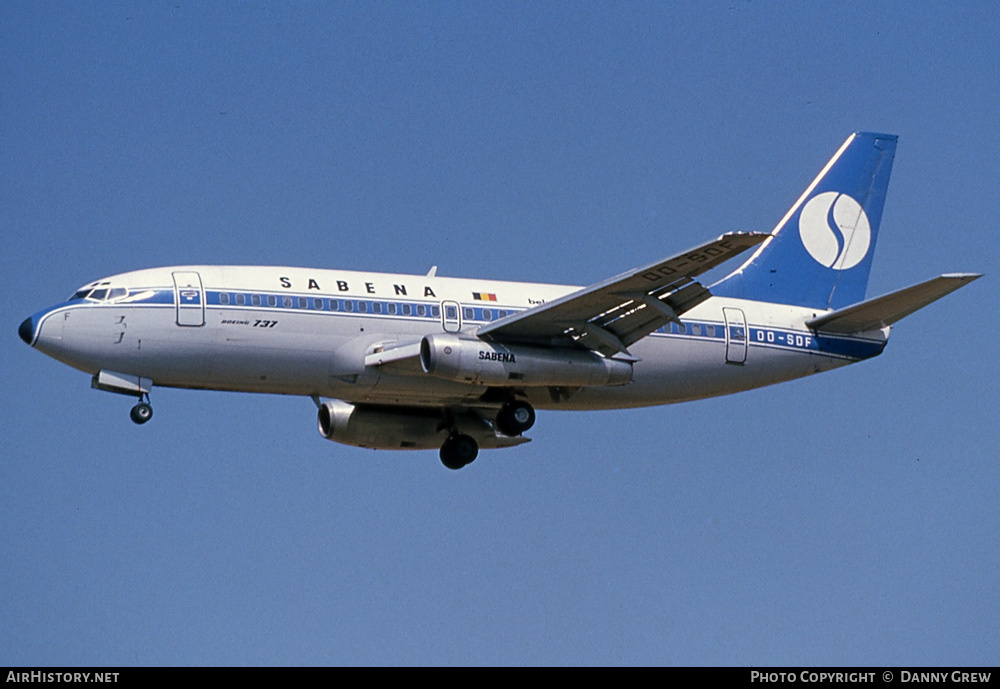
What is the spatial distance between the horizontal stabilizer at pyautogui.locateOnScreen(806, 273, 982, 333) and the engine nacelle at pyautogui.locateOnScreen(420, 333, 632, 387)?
22.6 feet

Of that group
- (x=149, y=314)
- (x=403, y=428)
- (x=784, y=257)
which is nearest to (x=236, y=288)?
(x=149, y=314)

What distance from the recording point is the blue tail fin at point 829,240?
4703 centimetres

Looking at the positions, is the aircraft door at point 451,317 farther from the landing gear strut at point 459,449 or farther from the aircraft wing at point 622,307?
the landing gear strut at point 459,449

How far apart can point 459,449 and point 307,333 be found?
6974mm

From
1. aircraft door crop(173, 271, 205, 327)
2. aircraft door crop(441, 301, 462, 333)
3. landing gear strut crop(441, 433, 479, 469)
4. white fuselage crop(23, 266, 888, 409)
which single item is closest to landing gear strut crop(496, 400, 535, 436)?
white fuselage crop(23, 266, 888, 409)

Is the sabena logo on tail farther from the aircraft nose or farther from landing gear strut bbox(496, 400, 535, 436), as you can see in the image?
the aircraft nose

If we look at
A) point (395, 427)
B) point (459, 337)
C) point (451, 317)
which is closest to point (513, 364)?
point (459, 337)

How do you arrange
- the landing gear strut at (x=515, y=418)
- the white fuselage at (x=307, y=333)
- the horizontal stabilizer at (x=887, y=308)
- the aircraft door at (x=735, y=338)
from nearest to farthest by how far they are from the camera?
1. the white fuselage at (x=307, y=333)
2. the horizontal stabilizer at (x=887, y=308)
3. the landing gear strut at (x=515, y=418)
4. the aircraft door at (x=735, y=338)

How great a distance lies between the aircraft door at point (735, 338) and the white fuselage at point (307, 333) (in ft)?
0.52

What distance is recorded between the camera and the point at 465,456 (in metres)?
45.1

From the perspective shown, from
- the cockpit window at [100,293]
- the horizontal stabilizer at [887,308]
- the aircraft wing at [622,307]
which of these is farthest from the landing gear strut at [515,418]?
the cockpit window at [100,293]

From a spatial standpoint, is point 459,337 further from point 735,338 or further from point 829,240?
point 829,240
